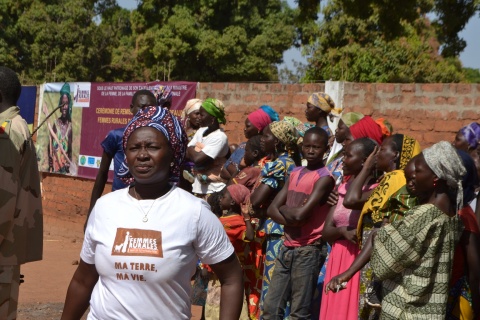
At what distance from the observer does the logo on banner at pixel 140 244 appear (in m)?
3.35

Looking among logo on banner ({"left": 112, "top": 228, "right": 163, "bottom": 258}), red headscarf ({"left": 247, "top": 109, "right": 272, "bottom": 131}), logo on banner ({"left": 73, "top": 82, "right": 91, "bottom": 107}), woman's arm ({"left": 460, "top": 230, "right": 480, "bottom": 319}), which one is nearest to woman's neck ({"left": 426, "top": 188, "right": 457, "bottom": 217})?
woman's arm ({"left": 460, "top": 230, "right": 480, "bottom": 319})

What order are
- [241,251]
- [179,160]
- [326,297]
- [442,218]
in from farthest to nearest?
1. [241,251]
2. [326,297]
3. [442,218]
4. [179,160]

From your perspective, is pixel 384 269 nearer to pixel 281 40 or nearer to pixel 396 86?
pixel 396 86

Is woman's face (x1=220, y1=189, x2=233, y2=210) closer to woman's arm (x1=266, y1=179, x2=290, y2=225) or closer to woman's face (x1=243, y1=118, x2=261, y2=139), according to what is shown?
woman's arm (x1=266, y1=179, x2=290, y2=225)

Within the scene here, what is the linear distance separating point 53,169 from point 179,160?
36.4 feet

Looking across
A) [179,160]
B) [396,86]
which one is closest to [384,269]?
[179,160]

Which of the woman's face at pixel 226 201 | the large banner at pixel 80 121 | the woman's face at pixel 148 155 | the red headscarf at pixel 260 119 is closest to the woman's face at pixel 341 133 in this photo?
the woman's face at pixel 226 201

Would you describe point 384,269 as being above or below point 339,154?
below

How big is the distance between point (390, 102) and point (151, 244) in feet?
19.3

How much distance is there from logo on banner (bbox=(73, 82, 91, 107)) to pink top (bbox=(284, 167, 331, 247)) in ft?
24.1

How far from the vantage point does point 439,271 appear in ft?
14.8

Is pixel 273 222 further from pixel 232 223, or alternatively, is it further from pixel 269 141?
pixel 269 141

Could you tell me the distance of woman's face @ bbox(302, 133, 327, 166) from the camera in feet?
21.4

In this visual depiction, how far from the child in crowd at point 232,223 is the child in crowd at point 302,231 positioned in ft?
1.59
